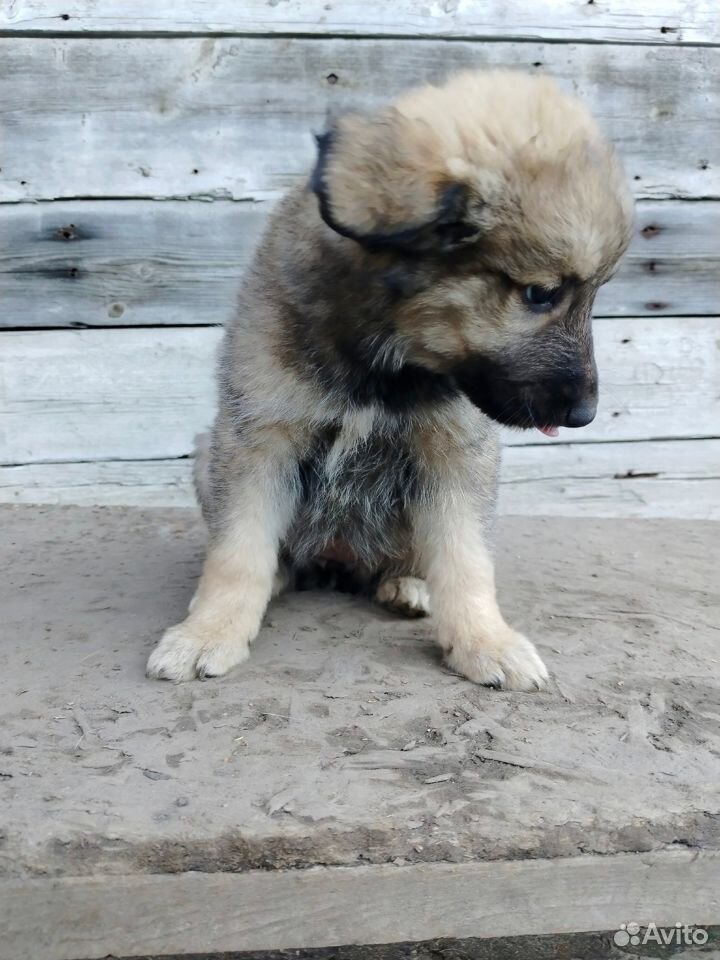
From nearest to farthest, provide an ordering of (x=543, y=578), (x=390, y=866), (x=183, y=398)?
(x=390, y=866), (x=543, y=578), (x=183, y=398)

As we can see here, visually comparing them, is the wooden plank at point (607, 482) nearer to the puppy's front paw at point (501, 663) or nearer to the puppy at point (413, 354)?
the puppy at point (413, 354)

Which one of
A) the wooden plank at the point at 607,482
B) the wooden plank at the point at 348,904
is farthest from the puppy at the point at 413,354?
the wooden plank at the point at 607,482

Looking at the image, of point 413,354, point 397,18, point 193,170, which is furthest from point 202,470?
point 397,18

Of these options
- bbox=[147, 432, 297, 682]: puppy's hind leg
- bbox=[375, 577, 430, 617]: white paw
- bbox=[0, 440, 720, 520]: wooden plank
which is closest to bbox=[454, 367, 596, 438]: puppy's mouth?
bbox=[147, 432, 297, 682]: puppy's hind leg

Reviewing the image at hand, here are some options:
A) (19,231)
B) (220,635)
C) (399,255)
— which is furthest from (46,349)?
(399,255)

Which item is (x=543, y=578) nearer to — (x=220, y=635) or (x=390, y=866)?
(x=220, y=635)

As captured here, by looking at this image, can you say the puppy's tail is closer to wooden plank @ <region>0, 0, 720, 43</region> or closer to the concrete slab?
the concrete slab

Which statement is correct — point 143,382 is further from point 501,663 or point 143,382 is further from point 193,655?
point 501,663
